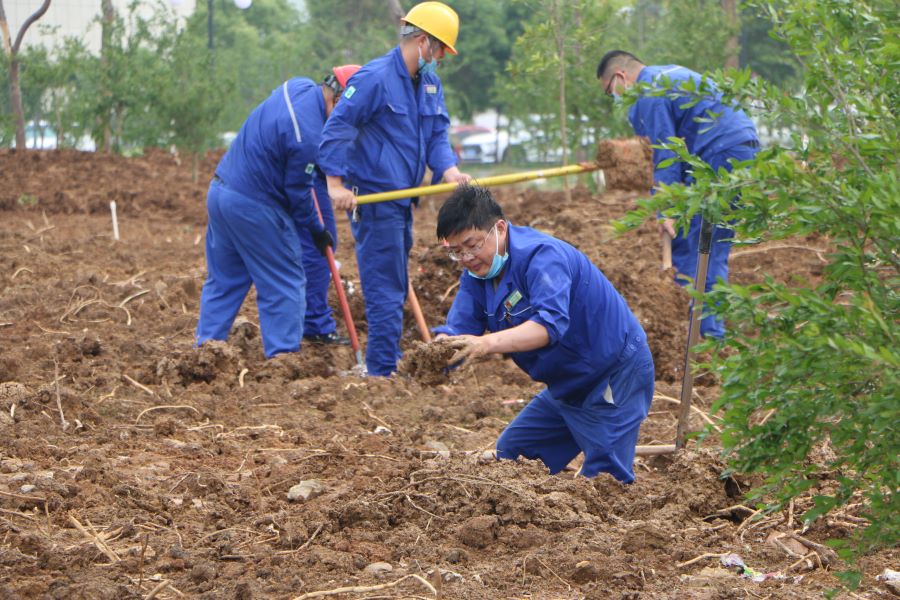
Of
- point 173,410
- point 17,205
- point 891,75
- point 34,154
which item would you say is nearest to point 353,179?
point 173,410

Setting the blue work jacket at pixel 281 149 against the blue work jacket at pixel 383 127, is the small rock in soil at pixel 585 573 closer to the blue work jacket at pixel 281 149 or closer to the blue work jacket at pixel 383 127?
the blue work jacket at pixel 383 127

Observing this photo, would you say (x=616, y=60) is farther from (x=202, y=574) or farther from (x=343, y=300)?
(x=202, y=574)

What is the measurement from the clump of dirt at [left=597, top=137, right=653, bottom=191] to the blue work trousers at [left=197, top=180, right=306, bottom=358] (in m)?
2.06

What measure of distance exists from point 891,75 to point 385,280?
4.54 metres

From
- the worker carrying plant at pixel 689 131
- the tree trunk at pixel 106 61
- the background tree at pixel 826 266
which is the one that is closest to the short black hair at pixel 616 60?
the worker carrying plant at pixel 689 131

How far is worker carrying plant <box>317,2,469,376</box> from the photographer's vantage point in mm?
6914

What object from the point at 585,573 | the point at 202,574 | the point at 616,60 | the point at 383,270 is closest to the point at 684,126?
the point at 616,60

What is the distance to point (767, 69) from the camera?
30516mm

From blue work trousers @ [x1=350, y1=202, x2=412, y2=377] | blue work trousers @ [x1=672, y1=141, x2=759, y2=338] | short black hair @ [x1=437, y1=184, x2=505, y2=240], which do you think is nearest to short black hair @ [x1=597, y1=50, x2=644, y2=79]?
blue work trousers @ [x1=672, y1=141, x2=759, y2=338]

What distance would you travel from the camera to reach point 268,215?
728cm

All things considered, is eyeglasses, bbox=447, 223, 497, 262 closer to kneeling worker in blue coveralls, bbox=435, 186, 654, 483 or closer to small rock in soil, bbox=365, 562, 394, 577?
kneeling worker in blue coveralls, bbox=435, 186, 654, 483

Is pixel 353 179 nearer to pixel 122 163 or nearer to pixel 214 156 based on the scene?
pixel 122 163

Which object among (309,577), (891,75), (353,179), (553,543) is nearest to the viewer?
(891,75)

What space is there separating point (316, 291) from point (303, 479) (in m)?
3.61
